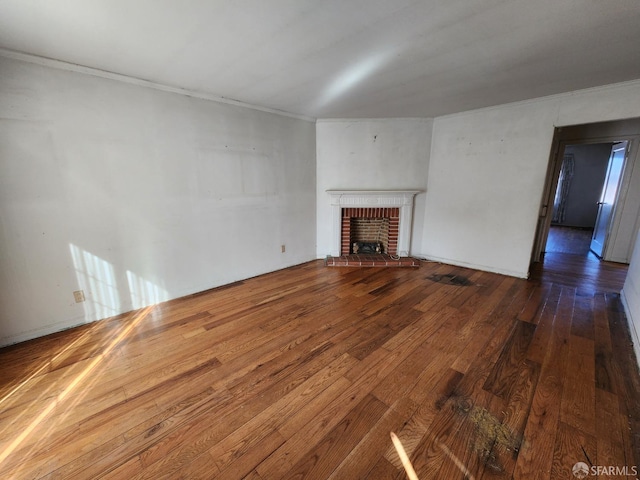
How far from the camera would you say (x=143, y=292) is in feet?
9.08

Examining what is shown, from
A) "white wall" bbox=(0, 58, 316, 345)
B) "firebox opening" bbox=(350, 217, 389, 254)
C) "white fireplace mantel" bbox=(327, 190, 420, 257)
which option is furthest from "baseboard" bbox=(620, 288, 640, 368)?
"white wall" bbox=(0, 58, 316, 345)

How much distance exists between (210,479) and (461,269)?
3885 mm

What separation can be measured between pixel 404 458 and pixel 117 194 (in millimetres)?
3048

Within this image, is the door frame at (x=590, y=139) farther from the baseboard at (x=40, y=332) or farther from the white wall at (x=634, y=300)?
the baseboard at (x=40, y=332)

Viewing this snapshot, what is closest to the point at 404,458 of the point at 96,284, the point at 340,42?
the point at 340,42

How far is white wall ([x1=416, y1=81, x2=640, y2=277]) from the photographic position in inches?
116

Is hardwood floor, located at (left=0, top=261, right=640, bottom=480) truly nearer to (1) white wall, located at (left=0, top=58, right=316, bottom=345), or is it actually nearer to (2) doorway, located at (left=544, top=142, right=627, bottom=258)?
(1) white wall, located at (left=0, top=58, right=316, bottom=345)

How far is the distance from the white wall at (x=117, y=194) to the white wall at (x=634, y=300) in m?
3.83

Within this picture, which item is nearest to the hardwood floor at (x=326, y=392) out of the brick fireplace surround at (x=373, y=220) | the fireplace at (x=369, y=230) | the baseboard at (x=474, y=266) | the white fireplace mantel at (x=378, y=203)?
the baseboard at (x=474, y=266)

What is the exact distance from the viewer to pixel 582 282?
11.2 feet

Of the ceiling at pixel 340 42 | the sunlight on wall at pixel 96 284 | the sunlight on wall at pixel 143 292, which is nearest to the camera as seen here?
the ceiling at pixel 340 42

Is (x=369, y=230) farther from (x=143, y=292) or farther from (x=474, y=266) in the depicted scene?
(x=143, y=292)

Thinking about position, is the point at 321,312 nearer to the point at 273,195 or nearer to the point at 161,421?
the point at 161,421

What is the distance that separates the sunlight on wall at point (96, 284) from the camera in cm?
238
